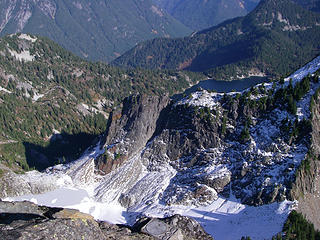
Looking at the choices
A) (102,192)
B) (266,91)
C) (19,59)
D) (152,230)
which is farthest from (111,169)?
(19,59)

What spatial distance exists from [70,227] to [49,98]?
12678cm

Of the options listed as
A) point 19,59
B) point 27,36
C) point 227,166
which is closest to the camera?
point 227,166

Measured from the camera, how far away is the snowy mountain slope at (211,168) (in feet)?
181

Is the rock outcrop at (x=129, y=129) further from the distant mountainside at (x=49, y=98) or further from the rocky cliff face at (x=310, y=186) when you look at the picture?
the rocky cliff face at (x=310, y=186)

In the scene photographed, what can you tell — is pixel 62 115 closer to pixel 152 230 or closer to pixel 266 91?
pixel 266 91

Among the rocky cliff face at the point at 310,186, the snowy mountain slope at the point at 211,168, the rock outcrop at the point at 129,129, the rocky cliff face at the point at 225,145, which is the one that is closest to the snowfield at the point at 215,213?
the snowy mountain slope at the point at 211,168

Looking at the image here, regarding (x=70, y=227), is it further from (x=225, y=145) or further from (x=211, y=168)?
(x=225, y=145)

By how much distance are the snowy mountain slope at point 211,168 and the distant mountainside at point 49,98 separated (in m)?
31.9

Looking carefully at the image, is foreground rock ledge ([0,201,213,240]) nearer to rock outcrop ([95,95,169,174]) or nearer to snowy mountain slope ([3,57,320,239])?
snowy mountain slope ([3,57,320,239])

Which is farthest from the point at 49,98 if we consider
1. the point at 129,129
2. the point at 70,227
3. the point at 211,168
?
the point at 70,227

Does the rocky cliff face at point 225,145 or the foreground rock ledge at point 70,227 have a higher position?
the rocky cliff face at point 225,145

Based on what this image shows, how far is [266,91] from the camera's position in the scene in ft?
220

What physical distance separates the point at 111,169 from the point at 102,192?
630 cm

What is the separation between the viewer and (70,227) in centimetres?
2230
